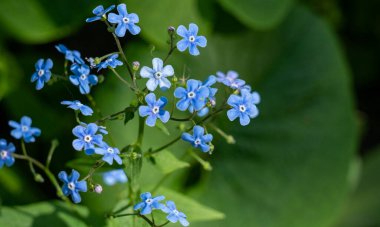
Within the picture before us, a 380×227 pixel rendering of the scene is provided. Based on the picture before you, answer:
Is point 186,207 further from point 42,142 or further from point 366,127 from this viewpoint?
point 366,127

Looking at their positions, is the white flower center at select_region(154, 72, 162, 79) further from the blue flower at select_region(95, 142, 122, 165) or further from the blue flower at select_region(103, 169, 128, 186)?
the blue flower at select_region(103, 169, 128, 186)

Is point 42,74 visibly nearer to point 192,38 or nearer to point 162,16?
point 192,38

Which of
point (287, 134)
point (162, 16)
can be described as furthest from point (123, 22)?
point (287, 134)

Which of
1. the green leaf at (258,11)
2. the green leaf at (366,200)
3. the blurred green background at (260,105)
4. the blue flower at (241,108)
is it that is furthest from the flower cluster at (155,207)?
the green leaf at (366,200)

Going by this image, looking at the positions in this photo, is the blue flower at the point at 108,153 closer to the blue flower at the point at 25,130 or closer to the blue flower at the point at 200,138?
the blue flower at the point at 200,138

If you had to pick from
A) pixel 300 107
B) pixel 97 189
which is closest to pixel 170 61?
pixel 300 107

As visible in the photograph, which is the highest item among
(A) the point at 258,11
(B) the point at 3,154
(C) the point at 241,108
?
(A) the point at 258,11
